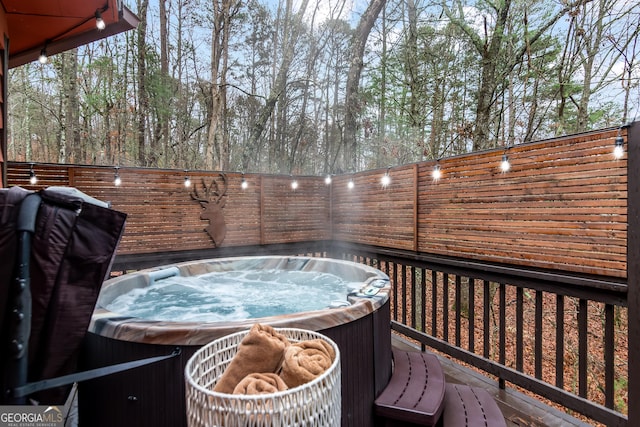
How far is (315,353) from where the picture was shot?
38.4 inches

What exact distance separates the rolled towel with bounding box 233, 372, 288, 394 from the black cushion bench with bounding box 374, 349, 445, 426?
1214 mm

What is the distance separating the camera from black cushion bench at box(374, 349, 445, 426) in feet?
5.60

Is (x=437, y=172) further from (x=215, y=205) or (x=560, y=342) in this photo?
(x=215, y=205)

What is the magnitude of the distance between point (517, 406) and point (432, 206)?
1709 millimetres

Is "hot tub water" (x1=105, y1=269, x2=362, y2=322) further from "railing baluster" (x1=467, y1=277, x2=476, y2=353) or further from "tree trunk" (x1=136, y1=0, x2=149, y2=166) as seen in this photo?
"tree trunk" (x1=136, y1=0, x2=149, y2=166)

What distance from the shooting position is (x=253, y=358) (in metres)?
0.96

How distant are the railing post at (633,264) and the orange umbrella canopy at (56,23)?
3.52 m

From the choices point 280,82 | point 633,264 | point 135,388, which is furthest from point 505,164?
point 280,82

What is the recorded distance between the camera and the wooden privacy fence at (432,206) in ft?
6.26

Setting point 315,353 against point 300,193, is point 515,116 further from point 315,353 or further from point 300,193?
point 315,353

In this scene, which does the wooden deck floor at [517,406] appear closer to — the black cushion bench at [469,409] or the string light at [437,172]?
the black cushion bench at [469,409]

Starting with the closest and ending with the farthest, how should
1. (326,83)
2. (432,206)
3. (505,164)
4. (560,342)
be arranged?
(560,342)
(505,164)
(432,206)
(326,83)

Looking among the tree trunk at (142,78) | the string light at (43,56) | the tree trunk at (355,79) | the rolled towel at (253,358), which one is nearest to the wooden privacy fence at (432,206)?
the string light at (43,56)

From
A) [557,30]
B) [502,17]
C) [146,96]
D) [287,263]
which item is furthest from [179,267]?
[557,30]
